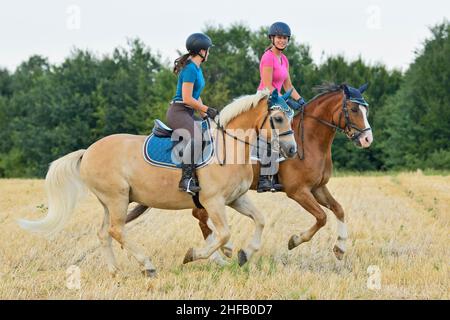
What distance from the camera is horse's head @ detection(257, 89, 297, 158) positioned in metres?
7.10

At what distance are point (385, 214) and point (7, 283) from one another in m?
9.01

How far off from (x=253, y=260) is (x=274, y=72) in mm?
2558

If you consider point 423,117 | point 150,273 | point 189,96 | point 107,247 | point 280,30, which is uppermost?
point 280,30

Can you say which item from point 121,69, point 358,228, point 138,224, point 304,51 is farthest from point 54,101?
point 358,228

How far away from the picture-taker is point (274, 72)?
8.55 meters

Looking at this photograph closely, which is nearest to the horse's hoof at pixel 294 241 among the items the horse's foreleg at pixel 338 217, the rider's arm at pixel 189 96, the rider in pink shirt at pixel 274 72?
the horse's foreleg at pixel 338 217

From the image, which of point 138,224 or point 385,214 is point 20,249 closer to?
point 138,224

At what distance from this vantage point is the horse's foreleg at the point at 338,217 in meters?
8.31

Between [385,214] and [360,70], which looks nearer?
[385,214]

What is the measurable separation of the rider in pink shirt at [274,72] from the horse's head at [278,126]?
108 centimetres

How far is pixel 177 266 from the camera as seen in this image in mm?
7789

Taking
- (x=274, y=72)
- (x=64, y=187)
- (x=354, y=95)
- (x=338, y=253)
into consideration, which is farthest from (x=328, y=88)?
(x=64, y=187)

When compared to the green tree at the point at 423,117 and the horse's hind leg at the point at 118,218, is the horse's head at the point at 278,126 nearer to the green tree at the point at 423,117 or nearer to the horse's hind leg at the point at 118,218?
the horse's hind leg at the point at 118,218

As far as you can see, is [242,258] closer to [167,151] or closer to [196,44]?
[167,151]
